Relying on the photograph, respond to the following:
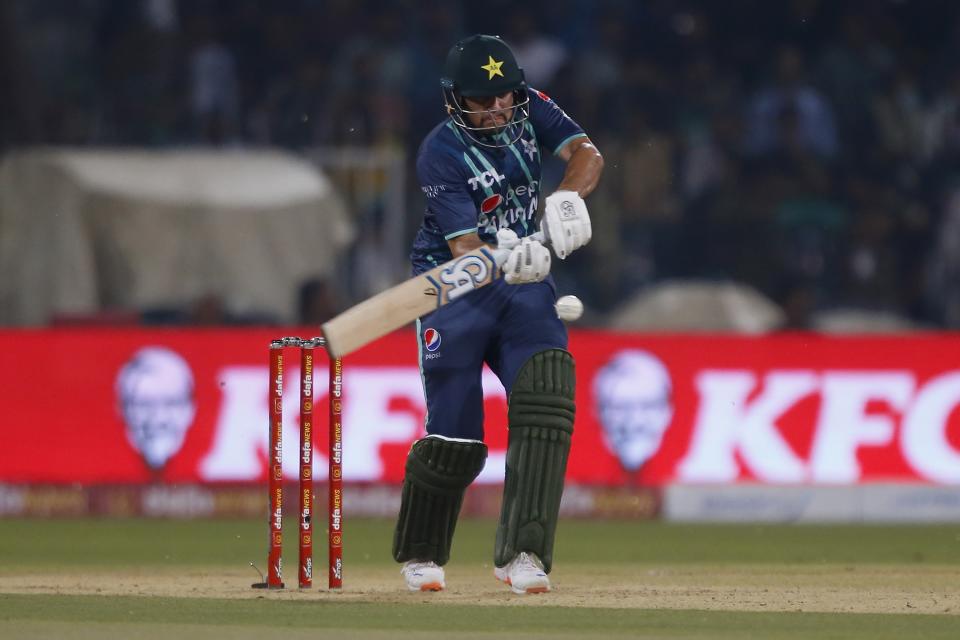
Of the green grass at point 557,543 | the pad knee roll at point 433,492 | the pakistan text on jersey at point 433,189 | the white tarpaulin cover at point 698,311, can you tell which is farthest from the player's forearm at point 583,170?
the white tarpaulin cover at point 698,311

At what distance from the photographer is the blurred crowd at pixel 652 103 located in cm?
1159

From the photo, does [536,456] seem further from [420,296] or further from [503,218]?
[503,218]

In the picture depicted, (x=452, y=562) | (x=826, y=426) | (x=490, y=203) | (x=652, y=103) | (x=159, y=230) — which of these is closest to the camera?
(x=490, y=203)

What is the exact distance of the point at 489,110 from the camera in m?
5.66

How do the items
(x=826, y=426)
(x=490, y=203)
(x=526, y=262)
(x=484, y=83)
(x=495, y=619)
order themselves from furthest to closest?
(x=826, y=426), (x=490, y=203), (x=484, y=83), (x=526, y=262), (x=495, y=619)

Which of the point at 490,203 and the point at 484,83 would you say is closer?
the point at 484,83

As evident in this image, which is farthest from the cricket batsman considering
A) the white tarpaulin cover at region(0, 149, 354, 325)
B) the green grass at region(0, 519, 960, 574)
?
the white tarpaulin cover at region(0, 149, 354, 325)

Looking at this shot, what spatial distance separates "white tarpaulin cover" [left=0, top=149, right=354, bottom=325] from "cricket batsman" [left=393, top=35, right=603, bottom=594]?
5.21m

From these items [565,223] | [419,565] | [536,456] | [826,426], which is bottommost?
[419,565]

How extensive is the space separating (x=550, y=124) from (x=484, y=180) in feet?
1.06

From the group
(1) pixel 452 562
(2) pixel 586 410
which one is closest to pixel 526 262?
(1) pixel 452 562

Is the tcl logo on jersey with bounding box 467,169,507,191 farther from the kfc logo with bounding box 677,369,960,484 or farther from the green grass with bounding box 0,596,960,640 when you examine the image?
the kfc logo with bounding box 677,369,960,484

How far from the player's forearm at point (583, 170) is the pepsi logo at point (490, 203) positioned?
19 cm

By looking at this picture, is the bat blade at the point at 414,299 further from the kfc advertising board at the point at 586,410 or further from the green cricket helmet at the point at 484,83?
the kfc advertising board at the point at 586,410
